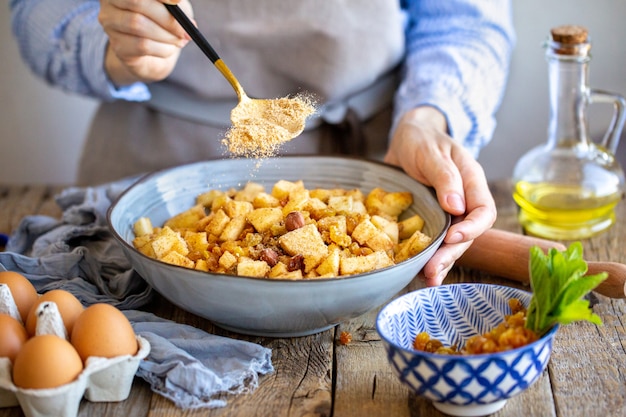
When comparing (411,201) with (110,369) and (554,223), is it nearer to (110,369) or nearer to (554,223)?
(554,223)

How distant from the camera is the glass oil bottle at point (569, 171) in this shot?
1.65 metres

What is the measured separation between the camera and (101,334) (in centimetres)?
103

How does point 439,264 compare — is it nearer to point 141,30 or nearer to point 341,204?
point 341,204

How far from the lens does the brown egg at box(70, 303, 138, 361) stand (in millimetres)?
1026

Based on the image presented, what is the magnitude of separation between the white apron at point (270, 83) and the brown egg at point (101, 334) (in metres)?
0.86

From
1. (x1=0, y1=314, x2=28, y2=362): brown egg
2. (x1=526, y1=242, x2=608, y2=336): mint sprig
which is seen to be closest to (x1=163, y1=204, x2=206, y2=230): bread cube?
(x1=0, y1=314, x2=28, y2=362): brown egg

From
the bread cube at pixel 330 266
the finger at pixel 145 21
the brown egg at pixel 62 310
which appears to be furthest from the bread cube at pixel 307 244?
the finger at pixel 145 21

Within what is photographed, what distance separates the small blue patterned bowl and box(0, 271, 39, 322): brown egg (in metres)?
0.58

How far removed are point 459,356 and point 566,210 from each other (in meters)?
0.84

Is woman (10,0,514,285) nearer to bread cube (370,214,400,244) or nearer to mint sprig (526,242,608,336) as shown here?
bread cube (370,214,400,244)

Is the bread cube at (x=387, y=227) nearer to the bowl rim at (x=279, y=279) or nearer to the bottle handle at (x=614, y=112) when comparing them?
the bowl rim at (x=279, y=279)

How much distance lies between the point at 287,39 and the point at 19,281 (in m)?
1.04

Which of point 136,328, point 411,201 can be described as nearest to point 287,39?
point 411,201

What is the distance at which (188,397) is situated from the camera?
3.58ft
